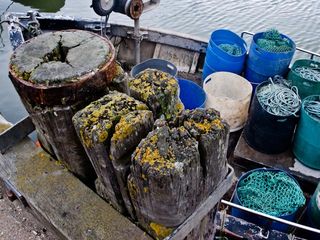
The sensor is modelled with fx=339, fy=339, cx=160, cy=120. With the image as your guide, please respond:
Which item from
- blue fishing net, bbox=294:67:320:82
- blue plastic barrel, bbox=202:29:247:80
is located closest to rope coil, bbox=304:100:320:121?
blue fishing net, bbox=294:67:320:82

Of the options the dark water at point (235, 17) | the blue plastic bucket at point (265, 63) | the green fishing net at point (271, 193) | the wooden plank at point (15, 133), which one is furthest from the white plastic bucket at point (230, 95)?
the dark water at point (235, 17)

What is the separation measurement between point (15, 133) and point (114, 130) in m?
1.14

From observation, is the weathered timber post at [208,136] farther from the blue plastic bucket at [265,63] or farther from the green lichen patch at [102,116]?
the blue plastic bucket at [265,63]

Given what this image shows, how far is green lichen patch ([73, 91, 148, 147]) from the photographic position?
1559mm

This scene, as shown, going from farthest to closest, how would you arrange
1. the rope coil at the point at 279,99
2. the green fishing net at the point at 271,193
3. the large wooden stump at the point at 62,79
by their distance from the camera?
the rope coil at the point at 279,99 → the green fishing net at the point at 271,193 → the large wooden stump at the point at 62,79

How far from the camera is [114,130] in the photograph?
1.56m

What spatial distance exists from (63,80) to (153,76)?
19.2 inches

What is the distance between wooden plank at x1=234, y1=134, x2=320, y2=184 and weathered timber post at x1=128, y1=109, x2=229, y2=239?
3.07 metres

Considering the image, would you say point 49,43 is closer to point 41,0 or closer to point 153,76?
point 153,76

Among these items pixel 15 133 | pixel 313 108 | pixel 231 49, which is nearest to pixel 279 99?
pixel 313 108

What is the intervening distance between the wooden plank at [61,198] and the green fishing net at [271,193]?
89.0 inches

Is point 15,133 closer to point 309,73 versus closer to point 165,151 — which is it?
point 165,151

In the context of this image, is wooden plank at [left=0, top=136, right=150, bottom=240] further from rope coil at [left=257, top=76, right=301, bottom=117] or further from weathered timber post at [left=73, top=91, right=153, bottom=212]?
rope coil at [left=257, top=76, right=301, bottom=117]

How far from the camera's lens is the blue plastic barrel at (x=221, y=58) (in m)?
5.37
